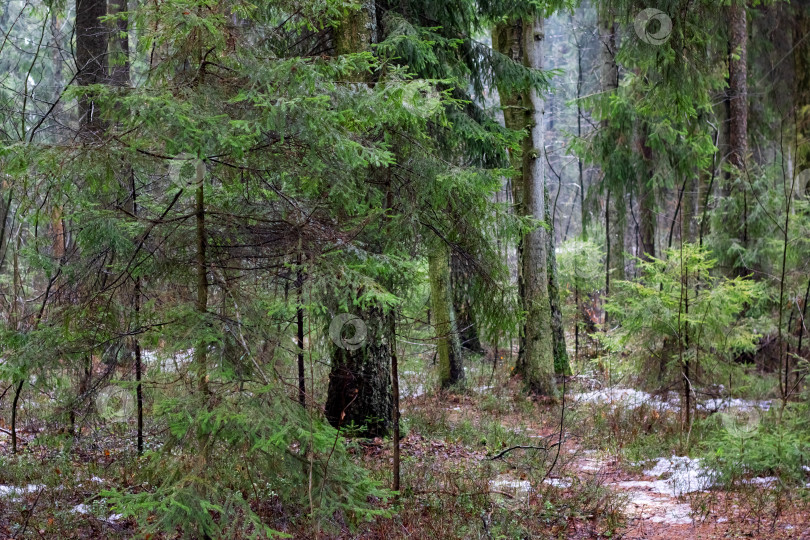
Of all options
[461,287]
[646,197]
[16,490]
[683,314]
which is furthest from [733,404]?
[16,490]

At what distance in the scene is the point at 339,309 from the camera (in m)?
5.42

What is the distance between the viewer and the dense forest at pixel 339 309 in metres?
4.06

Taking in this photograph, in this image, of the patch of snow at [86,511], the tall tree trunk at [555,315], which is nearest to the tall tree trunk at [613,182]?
the tall tree trunk at [555,315]

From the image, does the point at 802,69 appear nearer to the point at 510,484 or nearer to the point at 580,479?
the point at 580,479

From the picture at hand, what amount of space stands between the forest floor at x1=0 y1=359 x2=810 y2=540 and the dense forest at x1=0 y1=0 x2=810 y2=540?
0.04 m

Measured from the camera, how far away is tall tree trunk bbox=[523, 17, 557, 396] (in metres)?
10.8

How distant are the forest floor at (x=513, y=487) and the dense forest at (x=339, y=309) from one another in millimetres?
40

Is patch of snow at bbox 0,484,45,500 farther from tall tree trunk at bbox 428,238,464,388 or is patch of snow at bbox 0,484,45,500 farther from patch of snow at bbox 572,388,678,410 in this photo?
patch of snow at bbox 572,388,678,410

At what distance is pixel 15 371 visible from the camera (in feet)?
15.6

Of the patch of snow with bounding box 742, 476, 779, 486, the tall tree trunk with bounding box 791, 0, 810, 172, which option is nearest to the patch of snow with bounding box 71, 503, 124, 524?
the patch of snow with bounding box 742, 476, 779, 486

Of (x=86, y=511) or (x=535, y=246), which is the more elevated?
(x=535, y=246)

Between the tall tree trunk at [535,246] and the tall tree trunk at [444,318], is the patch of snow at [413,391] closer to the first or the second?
the tall tree trunk at [444,318]

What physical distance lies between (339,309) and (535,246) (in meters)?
6.18

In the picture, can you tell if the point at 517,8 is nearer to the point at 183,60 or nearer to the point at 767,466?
the point at 183,60
